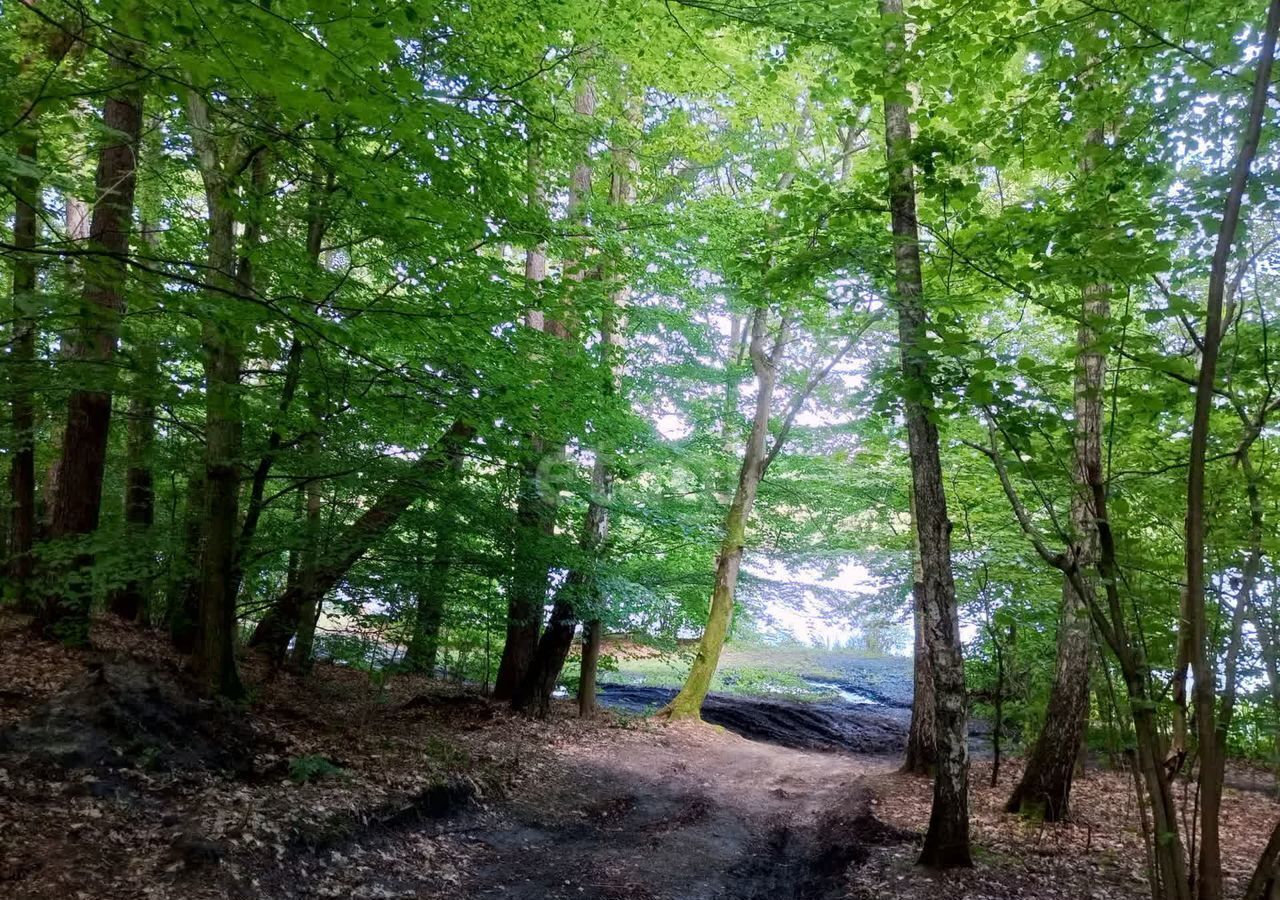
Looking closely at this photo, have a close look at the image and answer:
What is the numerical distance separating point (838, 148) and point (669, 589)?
27.9ft

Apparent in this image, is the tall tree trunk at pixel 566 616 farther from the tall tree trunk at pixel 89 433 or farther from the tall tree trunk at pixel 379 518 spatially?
the tall tree trunk at pixel 89 433

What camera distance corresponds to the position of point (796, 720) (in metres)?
14.8

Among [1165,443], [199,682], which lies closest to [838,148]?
[1165,443]

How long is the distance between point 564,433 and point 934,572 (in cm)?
347

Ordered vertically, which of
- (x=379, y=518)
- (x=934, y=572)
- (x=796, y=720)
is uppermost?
(x=379, y=518)

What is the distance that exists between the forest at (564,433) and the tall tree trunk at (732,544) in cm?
176

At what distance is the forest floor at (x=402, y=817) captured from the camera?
4.29 metres

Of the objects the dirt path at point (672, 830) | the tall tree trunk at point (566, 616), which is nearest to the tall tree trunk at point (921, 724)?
the dirt path at point (672, 830)

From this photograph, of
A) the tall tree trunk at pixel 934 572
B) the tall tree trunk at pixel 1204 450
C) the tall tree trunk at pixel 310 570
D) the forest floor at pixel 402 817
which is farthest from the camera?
the tall tree trunk at pixel 310 570

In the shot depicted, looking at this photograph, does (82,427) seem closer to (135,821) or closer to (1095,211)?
(135,821)

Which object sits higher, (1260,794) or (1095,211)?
(1095,211)

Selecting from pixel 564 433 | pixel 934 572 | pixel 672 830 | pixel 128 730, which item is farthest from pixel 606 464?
pixel 128 730

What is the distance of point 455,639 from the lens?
10.2 m

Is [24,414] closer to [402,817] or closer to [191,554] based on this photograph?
[191,554]
